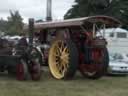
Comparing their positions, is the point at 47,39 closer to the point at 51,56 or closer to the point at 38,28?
the point at 38,28

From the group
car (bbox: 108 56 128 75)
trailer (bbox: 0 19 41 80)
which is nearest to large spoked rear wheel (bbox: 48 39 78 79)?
trailer (bbox: 0 19 41 80)

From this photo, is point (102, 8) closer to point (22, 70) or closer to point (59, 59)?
point (59, 59)

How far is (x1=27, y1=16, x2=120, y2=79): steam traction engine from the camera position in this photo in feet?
51.1

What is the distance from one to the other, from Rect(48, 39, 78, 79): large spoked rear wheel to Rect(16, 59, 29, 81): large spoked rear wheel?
1.56 m

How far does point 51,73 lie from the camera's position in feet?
54.7

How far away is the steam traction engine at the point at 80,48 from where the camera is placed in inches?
613

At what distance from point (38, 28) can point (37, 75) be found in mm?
4921

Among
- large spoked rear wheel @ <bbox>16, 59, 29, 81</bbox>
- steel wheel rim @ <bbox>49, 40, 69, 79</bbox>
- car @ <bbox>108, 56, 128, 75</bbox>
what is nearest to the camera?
large spoked rear wheel @ <bbox>16, 59, 29, 81</bbox>

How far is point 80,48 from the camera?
16.9m

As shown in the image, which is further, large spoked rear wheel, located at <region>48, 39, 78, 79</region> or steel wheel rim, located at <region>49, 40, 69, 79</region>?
steel wheel rim, located at <region>49, 40, 69, 79</region>

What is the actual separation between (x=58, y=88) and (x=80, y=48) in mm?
3910

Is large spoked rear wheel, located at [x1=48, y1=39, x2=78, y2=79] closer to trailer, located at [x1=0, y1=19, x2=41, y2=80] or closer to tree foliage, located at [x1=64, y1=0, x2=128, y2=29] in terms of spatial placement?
trailer, located at [x1=0, y1=19, x2=41, y2=80]

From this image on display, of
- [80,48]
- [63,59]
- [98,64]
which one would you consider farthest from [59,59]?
[98,64]

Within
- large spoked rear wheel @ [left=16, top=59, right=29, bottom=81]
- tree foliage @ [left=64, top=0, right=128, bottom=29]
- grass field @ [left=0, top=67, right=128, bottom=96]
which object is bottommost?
grass field @ [left=0, top=67, right=128, bottom=96]
